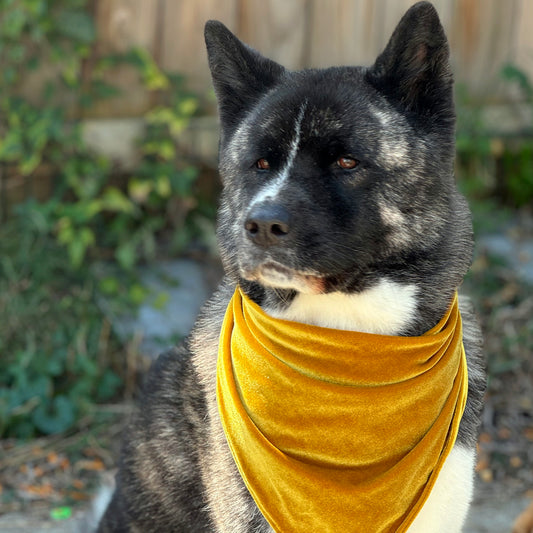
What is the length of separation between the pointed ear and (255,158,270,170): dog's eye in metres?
0.39

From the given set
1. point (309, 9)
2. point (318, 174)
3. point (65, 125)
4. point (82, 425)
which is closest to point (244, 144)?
point (318, 174)

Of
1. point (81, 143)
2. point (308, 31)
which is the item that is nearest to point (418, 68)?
point (81, 143)

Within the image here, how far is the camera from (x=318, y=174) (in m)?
2.54

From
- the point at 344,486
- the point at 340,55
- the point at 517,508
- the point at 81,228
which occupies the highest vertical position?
the point at 340,55

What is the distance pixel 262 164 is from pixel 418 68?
53 centimetres

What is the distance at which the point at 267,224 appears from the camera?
242 cm

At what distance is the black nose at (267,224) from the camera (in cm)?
242

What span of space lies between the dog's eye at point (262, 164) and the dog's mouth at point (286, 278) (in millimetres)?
322

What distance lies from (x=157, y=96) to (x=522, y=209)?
2.58m

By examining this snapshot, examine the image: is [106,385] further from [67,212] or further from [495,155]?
[495,155]

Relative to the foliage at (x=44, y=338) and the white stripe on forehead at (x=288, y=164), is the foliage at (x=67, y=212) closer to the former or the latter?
the foliage at (x=44, y=338)

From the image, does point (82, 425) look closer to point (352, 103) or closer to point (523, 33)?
point (352, 103)

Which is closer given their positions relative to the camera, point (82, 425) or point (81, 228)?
point (82, 425)

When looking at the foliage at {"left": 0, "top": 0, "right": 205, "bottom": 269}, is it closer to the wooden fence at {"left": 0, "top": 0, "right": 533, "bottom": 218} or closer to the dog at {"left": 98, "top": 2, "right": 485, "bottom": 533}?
the wooden fence at {"left": 0, "top": 0, "right": 533, "bottom": 218}
